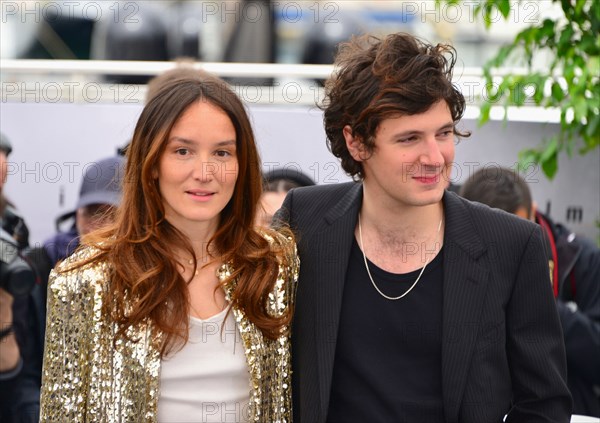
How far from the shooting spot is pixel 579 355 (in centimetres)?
467

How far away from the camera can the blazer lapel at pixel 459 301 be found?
119 inches

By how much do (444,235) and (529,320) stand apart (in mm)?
363

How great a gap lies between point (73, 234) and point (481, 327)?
2191mm

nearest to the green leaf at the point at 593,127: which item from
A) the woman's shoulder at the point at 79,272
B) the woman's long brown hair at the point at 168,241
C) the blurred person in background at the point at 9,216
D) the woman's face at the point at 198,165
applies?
the woman's long brown hair at the point at 168,241

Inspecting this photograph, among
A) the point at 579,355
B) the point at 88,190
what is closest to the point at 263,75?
the point at 88,190

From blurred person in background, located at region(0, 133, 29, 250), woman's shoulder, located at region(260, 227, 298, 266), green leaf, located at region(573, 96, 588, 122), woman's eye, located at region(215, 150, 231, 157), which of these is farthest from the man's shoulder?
blurred person in background, located at region(0, 133, 29, 250)

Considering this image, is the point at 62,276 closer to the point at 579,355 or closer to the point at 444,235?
the point at 444,235

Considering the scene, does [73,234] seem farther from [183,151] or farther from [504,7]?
[504,7]

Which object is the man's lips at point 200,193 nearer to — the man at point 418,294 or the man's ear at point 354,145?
the man at point 418,294

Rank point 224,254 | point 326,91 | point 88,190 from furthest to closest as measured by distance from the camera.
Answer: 1. point 88,190
2. point 326,91
3. point 224,254

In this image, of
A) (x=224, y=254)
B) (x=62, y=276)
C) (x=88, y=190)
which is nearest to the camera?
(x=62, y=276)

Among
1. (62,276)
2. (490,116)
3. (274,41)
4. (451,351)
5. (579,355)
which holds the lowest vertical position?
(579,355)

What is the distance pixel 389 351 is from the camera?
3092 mm

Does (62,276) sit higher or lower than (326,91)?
lower
